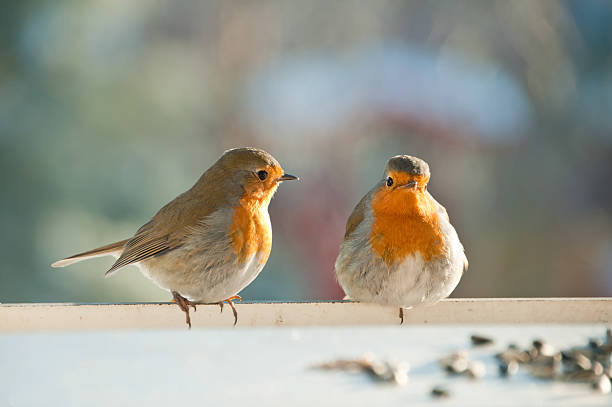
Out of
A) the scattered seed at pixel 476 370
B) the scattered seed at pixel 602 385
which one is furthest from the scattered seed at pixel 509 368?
the scattered seed at pixel 602 385

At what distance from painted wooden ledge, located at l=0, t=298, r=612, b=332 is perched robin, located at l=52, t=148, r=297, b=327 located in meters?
0.06

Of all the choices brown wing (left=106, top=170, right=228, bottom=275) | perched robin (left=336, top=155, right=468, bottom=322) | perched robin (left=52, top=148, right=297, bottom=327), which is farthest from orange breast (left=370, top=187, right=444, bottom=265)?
brown wing (left=106, top=170, right=228, bottom=275)

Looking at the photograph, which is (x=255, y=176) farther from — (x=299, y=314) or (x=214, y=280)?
(x=299, y=314)

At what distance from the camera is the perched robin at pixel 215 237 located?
2170mm

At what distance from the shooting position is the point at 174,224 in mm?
2338

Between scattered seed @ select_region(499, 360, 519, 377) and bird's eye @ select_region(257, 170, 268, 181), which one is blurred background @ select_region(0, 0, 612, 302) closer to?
bird's eye @ select_region(257, 170, 268, 181)

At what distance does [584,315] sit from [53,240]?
2.53m

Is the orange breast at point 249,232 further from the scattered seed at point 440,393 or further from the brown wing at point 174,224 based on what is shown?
the scattered seed at point 440,393

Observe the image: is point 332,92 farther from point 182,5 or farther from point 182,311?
point 182,311

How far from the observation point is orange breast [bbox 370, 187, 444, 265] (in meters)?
2.25

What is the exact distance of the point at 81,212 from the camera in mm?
3922

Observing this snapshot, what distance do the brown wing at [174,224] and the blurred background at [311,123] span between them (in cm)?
146

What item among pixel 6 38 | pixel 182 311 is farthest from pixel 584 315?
pixel 6 38

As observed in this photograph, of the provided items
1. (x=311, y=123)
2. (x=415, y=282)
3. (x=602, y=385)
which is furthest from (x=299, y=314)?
(x=311, y=123)
